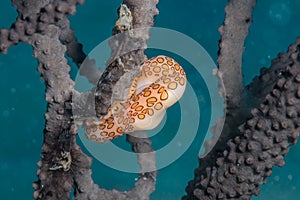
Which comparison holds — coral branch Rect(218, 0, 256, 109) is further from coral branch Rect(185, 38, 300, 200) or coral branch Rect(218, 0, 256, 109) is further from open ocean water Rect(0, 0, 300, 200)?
open ocean water Rect(0, 0, 300, 200)

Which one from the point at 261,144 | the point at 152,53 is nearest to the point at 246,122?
the point at 261,144

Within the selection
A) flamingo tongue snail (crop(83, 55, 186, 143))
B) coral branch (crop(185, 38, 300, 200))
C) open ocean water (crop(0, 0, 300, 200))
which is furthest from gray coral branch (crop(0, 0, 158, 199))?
open ocean water (crop(0, 0, 300, 200))

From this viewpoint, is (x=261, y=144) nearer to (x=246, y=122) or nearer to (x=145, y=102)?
(x=246, y=122)

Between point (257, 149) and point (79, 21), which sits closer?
point (257, 149)

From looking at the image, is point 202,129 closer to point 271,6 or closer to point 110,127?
point 271,6

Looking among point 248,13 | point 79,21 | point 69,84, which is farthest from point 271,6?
point 69,84
